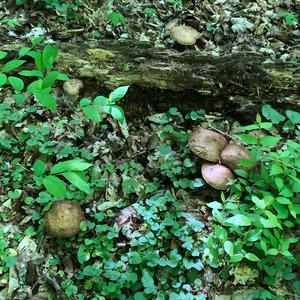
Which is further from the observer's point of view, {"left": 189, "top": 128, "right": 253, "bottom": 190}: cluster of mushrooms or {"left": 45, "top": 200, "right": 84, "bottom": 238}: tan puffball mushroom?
{"left": 189, "top": 128, "right": 253, "bottom": 190}: cluster of mushrooms

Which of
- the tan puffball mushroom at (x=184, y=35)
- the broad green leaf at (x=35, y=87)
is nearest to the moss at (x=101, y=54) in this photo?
the tan puffball mushroom at (x=184, y=35)

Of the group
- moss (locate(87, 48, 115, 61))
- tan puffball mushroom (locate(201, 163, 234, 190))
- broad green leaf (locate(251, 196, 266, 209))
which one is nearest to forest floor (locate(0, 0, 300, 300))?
tan puffball mushroom (locate(201, 163, 234, 190))

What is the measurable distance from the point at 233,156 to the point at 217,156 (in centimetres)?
15

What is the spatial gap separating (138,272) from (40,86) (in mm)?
1712

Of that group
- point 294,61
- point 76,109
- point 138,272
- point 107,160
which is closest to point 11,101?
point 76,109

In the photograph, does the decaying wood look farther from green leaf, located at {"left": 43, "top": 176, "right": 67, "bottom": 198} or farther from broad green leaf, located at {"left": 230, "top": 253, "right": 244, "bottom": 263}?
green leaf, located at {"left": 43, "top": 176, "right": 67, "bottom": 198}

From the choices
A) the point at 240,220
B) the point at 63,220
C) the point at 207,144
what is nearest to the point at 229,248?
the point at 240,220

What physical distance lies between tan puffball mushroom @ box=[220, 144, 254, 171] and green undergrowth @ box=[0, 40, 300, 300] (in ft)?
0.30

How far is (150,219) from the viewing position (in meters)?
3.36

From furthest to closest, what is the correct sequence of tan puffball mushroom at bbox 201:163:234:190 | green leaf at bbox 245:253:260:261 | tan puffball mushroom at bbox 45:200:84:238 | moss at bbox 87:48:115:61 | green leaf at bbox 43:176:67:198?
moss at bbox 87:48:115:61, tan puffball mushroom at bbox 201:163:234:190, tan puffball mushroom at bbox 45:200:84:238, green leaf at bbox 245:253:260:261, green leaf at bbox 43:176:67:198

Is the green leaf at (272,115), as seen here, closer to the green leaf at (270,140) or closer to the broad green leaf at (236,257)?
the green leaf at (270,140)

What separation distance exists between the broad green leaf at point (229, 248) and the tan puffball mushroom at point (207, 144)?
822 millimetres

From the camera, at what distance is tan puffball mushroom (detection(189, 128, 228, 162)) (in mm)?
3502

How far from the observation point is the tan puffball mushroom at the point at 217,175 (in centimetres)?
343
